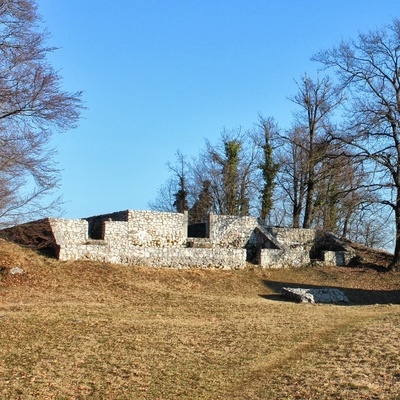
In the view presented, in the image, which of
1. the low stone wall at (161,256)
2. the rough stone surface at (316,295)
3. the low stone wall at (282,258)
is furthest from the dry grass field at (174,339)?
the low stone wall at (282,258)

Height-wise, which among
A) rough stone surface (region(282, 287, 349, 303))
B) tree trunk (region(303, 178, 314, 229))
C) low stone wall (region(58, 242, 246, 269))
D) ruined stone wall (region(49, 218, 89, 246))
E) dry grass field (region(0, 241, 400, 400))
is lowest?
dry grass field (region(0, 241, 400, 400))

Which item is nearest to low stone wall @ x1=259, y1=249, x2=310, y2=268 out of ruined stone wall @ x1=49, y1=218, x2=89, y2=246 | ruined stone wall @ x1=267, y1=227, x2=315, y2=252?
ruined stone wall @ x1=267, y1=227, x2=315, y2=252

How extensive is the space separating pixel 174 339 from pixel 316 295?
9.73 m

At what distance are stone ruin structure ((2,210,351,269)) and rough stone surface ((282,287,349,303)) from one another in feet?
17.4

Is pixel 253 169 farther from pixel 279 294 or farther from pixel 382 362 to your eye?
pixel 382 362

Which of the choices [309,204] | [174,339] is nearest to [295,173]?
[309,204]

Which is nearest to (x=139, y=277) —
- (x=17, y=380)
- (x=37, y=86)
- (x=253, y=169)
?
(x=37, y=86)

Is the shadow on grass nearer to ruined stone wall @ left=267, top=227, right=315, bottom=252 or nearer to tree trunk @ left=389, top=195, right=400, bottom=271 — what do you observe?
tree trunk @ left=389, top=195, right=400, bottom=271

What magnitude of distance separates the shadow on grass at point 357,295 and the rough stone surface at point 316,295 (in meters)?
0.27

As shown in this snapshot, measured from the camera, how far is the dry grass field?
8289 millimetres

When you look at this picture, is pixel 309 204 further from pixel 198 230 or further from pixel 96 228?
pixel 96 228

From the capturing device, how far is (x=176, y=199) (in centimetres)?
4584

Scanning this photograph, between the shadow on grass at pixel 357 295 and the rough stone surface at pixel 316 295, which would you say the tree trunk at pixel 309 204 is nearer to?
the shadow on grass at pixel 357 295

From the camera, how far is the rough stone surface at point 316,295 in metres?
19.5
